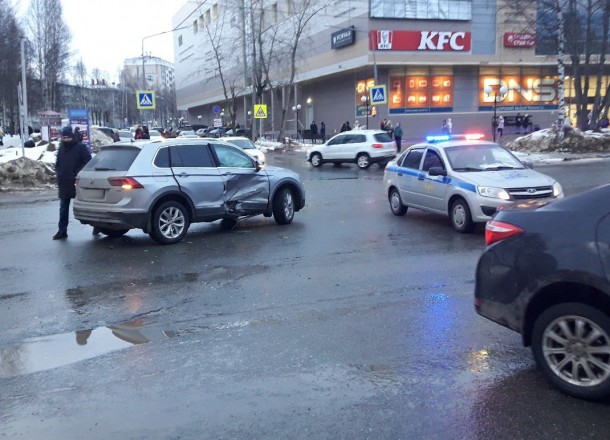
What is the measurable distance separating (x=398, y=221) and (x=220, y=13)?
62.2 m

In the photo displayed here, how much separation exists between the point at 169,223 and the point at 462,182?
4.95 metres

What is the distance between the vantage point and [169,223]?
9812 mm

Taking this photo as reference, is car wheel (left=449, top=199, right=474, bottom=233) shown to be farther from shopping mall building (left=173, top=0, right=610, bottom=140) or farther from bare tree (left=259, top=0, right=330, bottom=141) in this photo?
bare tree (left=259, top=0, right=330, bottom=141)

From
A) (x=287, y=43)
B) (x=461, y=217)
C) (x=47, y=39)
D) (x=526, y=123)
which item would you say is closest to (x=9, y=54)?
(x=47, y=39)

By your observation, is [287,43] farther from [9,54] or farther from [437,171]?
[437,171]

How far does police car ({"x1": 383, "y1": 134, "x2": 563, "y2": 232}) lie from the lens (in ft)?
32.9

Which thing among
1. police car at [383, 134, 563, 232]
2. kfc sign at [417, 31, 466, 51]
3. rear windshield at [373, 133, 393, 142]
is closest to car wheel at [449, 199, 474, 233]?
police car at [383, 134, 563, 232]

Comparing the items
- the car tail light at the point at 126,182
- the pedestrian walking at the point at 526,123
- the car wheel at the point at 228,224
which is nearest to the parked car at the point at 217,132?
the pedestrian walking at the point at 526,123

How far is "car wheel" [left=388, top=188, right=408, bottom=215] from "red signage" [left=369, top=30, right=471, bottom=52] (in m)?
32.7

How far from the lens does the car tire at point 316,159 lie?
28677 millimetres

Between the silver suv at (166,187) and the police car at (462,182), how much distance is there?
3037 mm

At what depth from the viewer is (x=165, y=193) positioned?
31.7 ft

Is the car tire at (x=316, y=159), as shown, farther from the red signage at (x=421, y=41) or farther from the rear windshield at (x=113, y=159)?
the rear windshield at (x=113, y=159)

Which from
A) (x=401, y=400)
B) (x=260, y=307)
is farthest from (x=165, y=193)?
(x=401, y=400)
